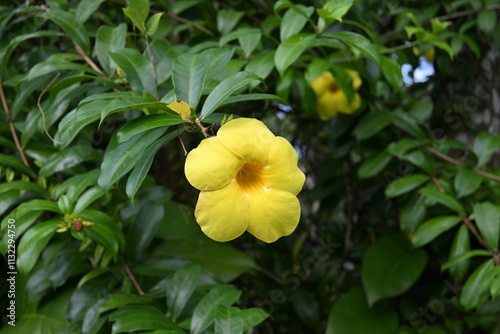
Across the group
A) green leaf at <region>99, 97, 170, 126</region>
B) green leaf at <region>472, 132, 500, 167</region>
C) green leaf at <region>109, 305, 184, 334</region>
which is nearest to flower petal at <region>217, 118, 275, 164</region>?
green leaf at <region>99, 97, 170, 126</region>

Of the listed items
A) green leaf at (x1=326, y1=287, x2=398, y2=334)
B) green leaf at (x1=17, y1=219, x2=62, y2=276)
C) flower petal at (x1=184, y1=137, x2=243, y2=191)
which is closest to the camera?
flower petal at (x1=184, y1=137, x2=243, y2=191)

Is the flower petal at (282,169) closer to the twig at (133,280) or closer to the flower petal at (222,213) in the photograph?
the flower petal at (222,213)

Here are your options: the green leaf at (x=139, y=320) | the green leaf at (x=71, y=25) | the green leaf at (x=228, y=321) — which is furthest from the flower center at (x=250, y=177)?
the green leaf at (x=71, y=25)

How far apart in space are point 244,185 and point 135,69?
342 mm

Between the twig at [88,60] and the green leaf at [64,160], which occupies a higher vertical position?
the twig at [88,60]

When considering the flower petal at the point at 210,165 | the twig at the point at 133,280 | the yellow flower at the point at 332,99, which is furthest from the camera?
the yellow flower at the point at 332,99

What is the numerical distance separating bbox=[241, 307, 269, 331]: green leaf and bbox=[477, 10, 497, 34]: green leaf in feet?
4.45

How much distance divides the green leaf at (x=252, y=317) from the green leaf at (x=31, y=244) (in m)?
0.42

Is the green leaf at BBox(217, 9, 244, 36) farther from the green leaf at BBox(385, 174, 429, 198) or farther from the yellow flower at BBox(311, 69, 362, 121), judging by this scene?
the green leaf at BBox(385, 174, 429, 198)

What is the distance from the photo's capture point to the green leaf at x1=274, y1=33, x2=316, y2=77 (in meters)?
0.92

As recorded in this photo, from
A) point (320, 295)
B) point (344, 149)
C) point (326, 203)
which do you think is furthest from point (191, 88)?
point (320, 295)

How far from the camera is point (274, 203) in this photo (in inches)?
27.0

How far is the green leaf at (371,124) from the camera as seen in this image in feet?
4.79

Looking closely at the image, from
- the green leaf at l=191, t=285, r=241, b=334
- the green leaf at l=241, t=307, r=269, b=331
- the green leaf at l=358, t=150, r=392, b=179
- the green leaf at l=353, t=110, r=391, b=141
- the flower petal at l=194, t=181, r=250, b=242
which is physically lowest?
the green leaf at l=358, t=150, r=392, b=179
